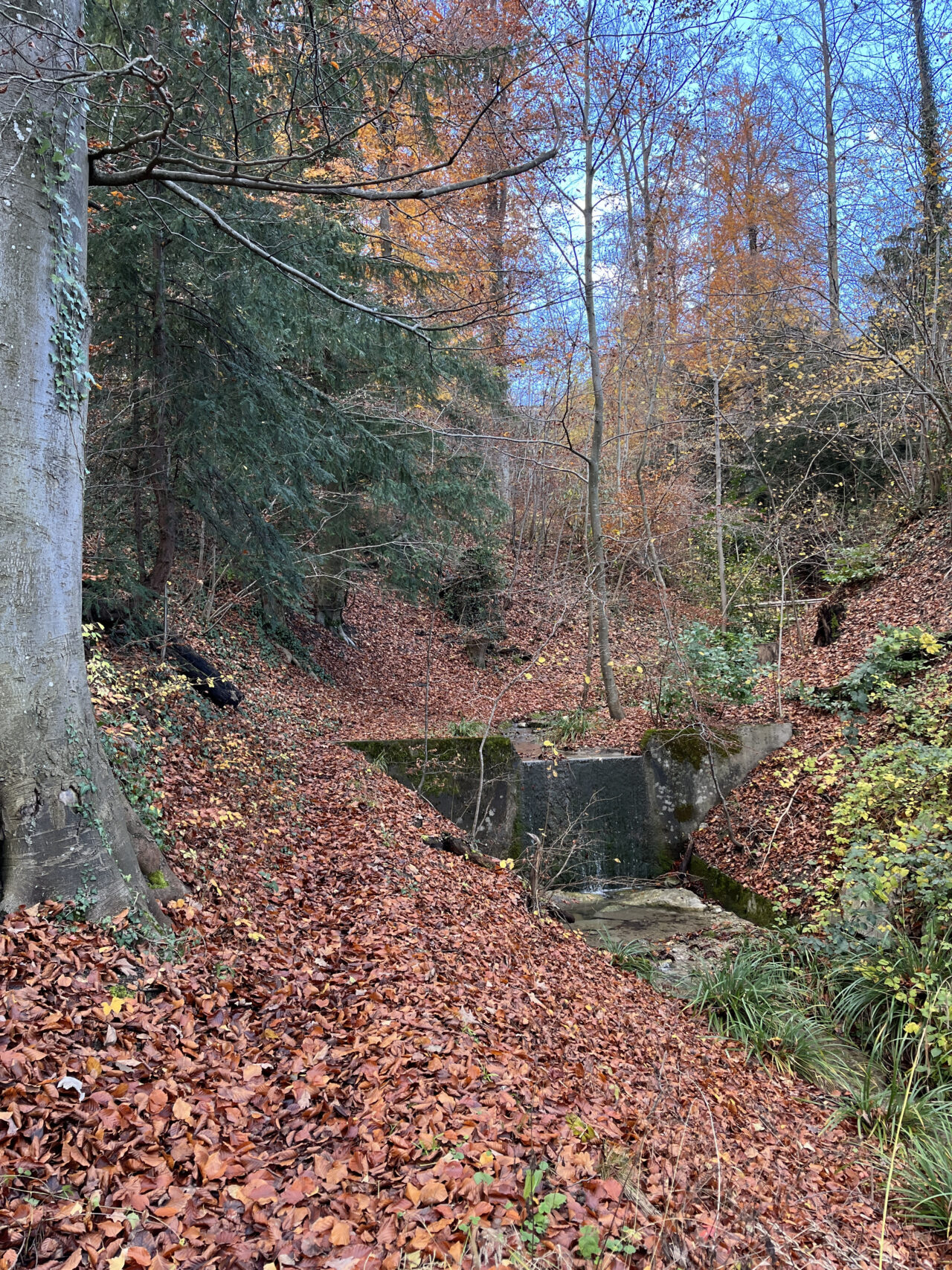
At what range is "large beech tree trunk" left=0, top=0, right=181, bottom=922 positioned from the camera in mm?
2863

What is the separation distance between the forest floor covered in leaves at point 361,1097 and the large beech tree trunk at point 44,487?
0.26 metres

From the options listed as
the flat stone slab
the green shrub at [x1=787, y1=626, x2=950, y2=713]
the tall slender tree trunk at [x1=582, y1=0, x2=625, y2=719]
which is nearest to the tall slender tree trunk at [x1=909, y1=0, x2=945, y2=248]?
the tall slender tree trunk at [x1=582, y1=0, x2=625, y2=719]

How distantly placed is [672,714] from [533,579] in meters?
7.12

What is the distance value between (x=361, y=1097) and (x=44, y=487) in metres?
2.75

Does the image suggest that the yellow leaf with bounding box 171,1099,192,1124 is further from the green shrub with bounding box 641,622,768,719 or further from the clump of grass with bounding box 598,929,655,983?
the green shrub with bounding box 641,622,768,719

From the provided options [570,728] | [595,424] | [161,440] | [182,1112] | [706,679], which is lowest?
[182,1112]

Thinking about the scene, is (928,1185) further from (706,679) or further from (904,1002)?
(706,679)

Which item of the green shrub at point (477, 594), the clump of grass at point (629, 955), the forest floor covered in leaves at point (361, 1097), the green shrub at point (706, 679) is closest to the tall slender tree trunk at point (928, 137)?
the green shrub at point (706, 679)

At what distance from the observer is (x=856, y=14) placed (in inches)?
361

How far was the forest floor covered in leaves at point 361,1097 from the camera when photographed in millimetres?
2123

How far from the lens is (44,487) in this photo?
9.73 ft

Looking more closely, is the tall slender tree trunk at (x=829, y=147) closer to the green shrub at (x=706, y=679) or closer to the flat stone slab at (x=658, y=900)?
the green shrub at (x=706, y=679)

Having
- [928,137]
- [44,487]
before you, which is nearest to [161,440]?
[44,487]

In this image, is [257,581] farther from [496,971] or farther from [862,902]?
A: [862,902]
